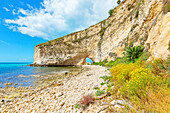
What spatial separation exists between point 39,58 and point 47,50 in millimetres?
7553

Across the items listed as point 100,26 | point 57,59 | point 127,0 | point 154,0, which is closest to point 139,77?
point 154,0

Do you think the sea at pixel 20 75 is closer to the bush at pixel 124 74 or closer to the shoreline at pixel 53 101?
the shoreline at pixel 53 101

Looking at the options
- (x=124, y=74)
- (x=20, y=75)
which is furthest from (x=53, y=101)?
(x=20, y=75)

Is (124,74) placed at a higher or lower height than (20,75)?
higher

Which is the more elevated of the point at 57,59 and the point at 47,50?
the point at 47,50

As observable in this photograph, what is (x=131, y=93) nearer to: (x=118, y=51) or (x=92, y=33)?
(x=118, y=51)

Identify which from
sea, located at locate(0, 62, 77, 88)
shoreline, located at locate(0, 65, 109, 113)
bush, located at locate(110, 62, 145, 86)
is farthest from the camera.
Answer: sea, located at locate(0, 62, 77, 88)

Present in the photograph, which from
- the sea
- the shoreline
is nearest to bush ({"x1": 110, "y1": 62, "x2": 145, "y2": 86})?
the shoreline

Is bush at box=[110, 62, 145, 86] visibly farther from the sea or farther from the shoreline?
the sea

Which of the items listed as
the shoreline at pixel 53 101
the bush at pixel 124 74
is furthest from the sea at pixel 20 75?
the bush at pixel 124 74

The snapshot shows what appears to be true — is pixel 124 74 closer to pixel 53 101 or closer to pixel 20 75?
pixel 53 101

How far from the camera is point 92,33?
41375 millimetres

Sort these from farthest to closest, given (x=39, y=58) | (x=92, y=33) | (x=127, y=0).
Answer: (x=39, y=58)
(x=92, y=33)
(x=127, y=0)

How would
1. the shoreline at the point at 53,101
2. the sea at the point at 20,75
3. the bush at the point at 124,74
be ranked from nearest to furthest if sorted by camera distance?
the shoreline at the point at 53,101 < the bush at the point at 124,74 < the sea at the point at 20,75
